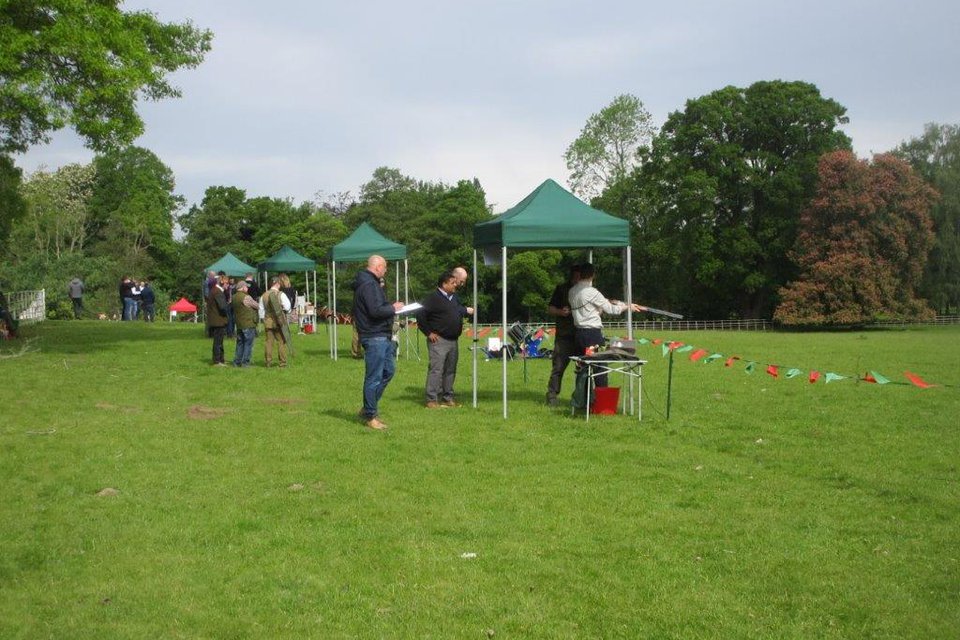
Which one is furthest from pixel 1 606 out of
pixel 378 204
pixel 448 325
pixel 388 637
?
pixel 378 204

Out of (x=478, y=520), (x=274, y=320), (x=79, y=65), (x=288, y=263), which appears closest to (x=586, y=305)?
(x=478, y=520)

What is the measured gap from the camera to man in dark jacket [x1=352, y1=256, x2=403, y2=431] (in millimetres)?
10766

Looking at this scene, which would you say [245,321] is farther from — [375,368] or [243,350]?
[375,368]

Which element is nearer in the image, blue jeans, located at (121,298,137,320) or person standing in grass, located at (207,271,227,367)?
person standing in grass, located at (207,271,227,367)

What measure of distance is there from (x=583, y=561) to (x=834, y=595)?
4.77 ft

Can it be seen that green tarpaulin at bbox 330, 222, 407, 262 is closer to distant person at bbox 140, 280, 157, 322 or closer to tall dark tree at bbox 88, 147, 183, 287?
distant person at bbox 140, 280, 157, 322

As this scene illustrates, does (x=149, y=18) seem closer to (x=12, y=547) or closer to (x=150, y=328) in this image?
(x=150, y=328)

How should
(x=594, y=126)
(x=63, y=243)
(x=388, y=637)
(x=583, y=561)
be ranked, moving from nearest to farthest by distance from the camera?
(x=388, y=637), (x=583, y=561), (x=594, y=126), (x=63, y=243)

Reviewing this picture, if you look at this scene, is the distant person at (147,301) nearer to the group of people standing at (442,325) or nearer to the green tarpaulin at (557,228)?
the group of people standing at (442,325)

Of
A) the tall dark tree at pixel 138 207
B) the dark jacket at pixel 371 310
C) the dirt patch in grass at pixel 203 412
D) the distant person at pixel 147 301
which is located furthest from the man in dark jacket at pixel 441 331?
the tall dark tree at pixel 138 207

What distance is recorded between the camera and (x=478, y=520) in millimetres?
6871

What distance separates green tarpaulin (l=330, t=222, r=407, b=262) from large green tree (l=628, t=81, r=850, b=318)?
111 ft

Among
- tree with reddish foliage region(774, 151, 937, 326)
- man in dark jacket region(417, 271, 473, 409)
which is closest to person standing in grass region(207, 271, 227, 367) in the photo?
man in dark jacket region(417, 271, 473, 409)

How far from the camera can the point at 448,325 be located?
41.4 feet
